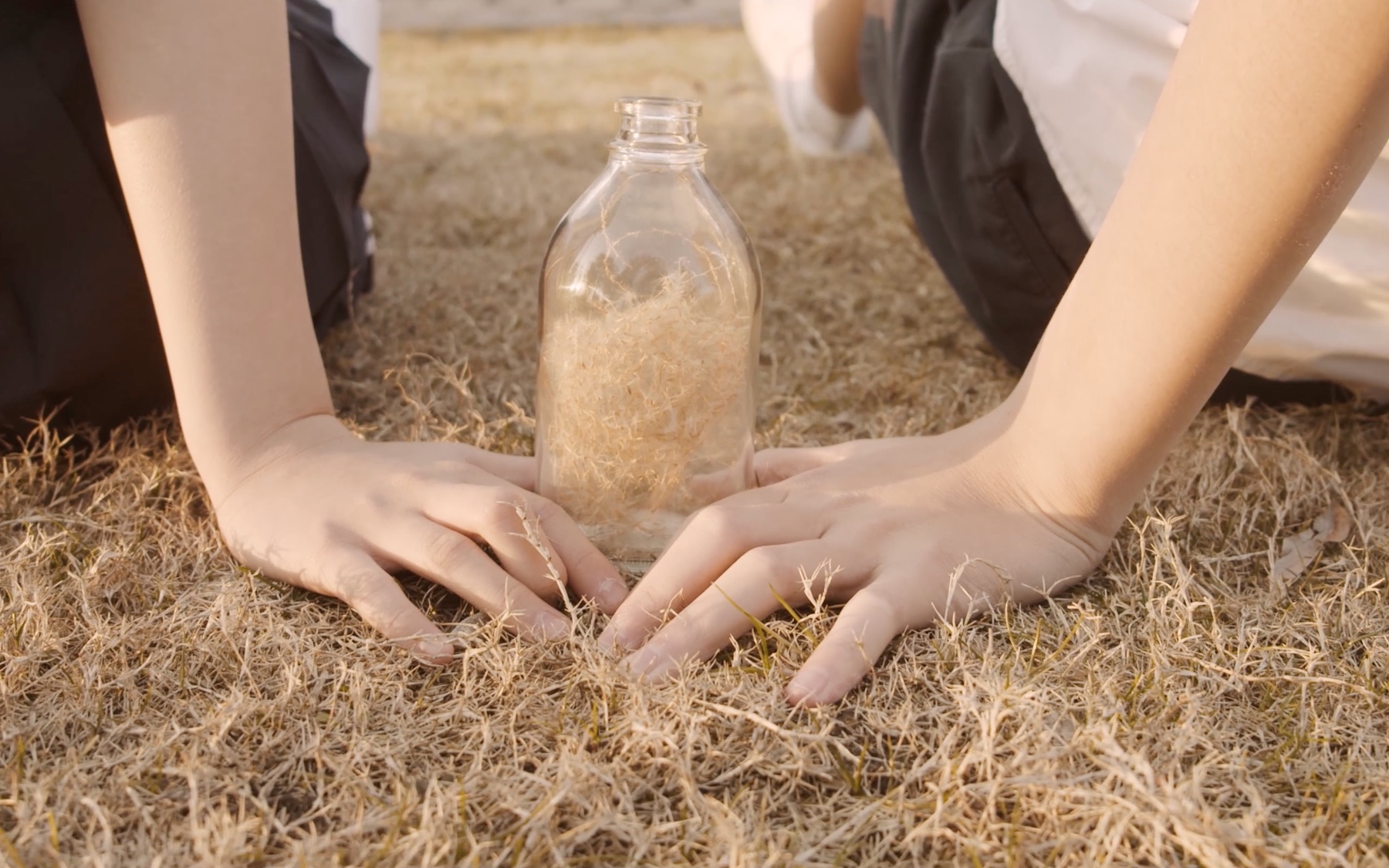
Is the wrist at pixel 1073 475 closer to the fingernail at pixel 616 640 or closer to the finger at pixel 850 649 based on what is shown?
the finger at pixel 850 649

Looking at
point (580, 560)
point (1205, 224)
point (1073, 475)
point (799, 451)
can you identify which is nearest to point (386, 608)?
point (580, 560)

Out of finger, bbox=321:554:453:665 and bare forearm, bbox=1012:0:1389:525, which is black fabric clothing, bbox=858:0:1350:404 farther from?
finger, bbox=321:554:453:665

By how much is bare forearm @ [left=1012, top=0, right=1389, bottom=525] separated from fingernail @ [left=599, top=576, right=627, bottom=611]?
1.49 feet

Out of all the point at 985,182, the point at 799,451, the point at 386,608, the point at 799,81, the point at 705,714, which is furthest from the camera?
the point at 799,81

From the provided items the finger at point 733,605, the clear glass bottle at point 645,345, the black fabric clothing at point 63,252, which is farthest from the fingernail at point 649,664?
the black fabric clothing at point 63,252

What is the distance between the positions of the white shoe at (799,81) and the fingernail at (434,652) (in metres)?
2.19

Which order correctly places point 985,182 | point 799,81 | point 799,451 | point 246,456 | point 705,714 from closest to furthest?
point 705,714, point 246,456, point 799,451, point 985,182, point 799,81

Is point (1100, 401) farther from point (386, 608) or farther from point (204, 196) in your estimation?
point (204, 196)

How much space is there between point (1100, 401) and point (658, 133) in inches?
20.8

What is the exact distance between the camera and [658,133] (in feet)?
3.83

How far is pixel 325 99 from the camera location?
180 centimetres

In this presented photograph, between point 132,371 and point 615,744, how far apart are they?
→ 96cm

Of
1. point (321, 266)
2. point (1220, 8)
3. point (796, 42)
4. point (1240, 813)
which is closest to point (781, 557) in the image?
point (1240, 813)

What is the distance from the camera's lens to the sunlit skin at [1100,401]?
94 cm
